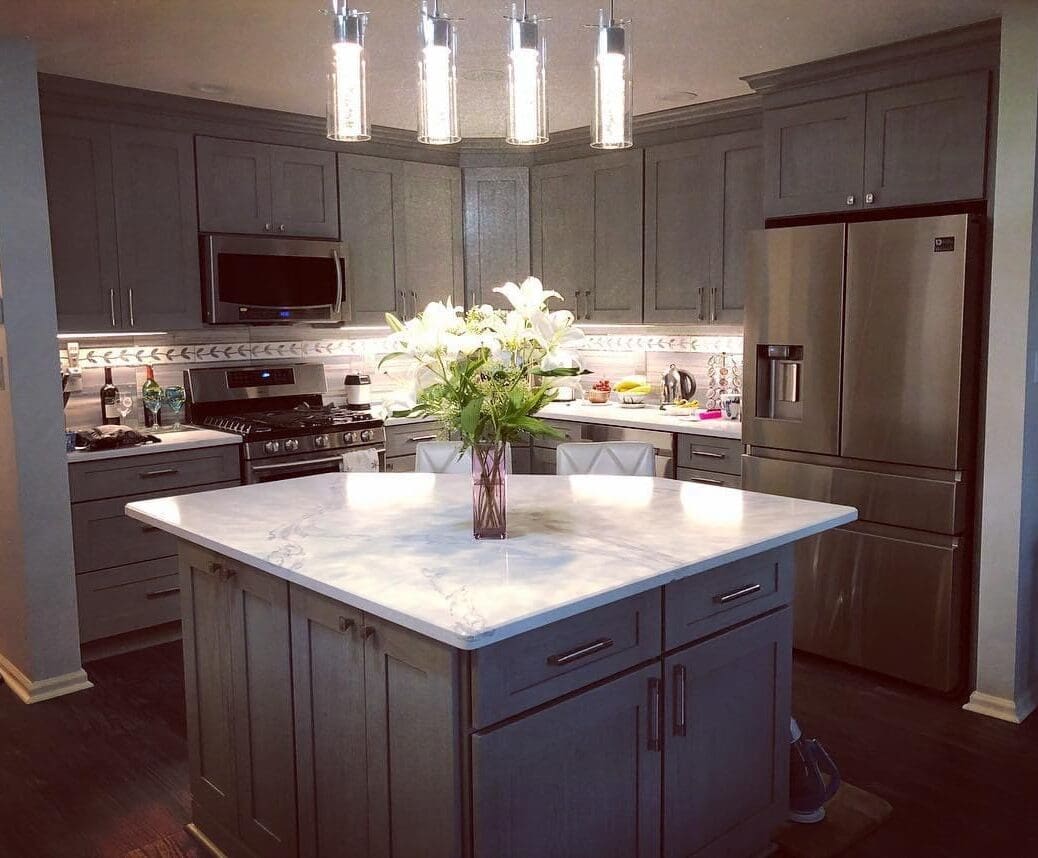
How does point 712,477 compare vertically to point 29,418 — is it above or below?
below

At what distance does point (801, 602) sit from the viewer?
386 cm

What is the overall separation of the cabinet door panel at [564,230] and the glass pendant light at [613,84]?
118 inches

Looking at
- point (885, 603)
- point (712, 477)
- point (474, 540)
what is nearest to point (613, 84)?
point (474, 540)

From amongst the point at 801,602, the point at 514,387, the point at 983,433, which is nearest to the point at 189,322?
the point at 514,387

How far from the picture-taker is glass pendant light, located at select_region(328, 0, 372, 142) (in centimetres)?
201

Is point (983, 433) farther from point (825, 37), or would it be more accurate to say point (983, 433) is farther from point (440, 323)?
point (440, 323)

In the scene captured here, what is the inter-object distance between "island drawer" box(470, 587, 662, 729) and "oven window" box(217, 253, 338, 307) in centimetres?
318

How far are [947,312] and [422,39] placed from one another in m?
2.23

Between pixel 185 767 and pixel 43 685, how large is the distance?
946 mm

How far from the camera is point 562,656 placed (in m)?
1.83

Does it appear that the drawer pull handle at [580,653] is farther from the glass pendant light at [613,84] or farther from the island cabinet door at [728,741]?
the glass pendant light at [613,84]

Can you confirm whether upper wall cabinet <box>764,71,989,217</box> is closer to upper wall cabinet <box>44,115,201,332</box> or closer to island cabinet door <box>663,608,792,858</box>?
island cabinet door <box>663,608,792,858</box>

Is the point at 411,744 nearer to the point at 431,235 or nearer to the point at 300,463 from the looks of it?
the point at 300,463

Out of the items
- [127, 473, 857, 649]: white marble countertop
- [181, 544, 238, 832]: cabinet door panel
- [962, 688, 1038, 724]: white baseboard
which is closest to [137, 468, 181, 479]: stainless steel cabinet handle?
[127, 473, 857, 649]: white marble countertop
